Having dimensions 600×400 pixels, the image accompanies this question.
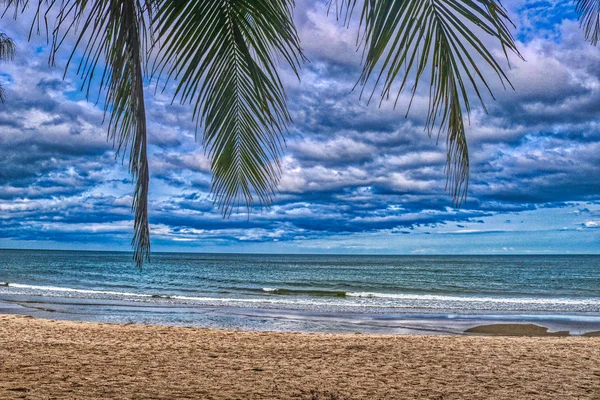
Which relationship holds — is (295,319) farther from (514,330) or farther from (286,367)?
(286,367)

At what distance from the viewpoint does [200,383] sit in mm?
5895

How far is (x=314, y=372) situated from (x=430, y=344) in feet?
11.7

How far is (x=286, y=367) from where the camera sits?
7.08 m

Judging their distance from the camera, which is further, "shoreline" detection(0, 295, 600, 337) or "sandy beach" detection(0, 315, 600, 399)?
"shoreline" detection(0, 295, 600, 337)

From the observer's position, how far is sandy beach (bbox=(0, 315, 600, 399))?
5.56 metres

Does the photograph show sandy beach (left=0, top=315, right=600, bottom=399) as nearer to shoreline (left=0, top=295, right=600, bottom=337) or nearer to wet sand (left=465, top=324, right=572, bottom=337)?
wet sand (left=465, top=324, right=572, bottom=337)

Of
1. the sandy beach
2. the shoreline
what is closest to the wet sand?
the shoreline

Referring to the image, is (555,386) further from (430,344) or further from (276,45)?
(276,45)

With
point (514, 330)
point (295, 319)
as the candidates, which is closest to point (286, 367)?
point (295, 319)

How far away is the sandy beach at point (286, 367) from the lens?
5562 millimetres

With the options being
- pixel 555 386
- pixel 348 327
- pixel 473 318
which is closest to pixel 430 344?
pixel 555 386

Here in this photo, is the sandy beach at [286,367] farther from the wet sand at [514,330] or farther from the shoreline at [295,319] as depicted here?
the shoreline at [295,319]

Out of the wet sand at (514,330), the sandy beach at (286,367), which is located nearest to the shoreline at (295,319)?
the wet sand at (514,330)

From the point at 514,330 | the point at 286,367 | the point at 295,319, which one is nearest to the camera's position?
the point at 286,367
